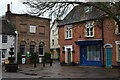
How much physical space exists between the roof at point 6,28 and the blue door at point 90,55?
13581 mm

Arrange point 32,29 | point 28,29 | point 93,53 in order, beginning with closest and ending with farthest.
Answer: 1. point 93,53
2. point 28,29
3. point 32,29

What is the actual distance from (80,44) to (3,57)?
13.9 m

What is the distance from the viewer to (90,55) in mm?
27875

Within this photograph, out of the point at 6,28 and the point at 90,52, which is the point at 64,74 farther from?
the point at 6,28

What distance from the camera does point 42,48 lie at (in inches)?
1639

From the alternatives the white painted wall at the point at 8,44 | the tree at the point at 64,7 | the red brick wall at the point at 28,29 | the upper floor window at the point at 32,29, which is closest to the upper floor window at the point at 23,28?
the red brick wall at the point at 28,29

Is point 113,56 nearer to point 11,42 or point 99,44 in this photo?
point 99,44

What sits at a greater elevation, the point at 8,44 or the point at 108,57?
the point at 8,44

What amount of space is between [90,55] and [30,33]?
1560 cm

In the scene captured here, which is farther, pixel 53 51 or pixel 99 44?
pixel 53 51

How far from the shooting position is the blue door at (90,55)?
1049 inches

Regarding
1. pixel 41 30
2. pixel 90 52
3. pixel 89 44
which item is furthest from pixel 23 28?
pixel 89 44

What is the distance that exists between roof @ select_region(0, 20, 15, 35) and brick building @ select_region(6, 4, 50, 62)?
2.47 feet

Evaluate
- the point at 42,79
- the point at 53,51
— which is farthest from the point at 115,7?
the point at 53,51
